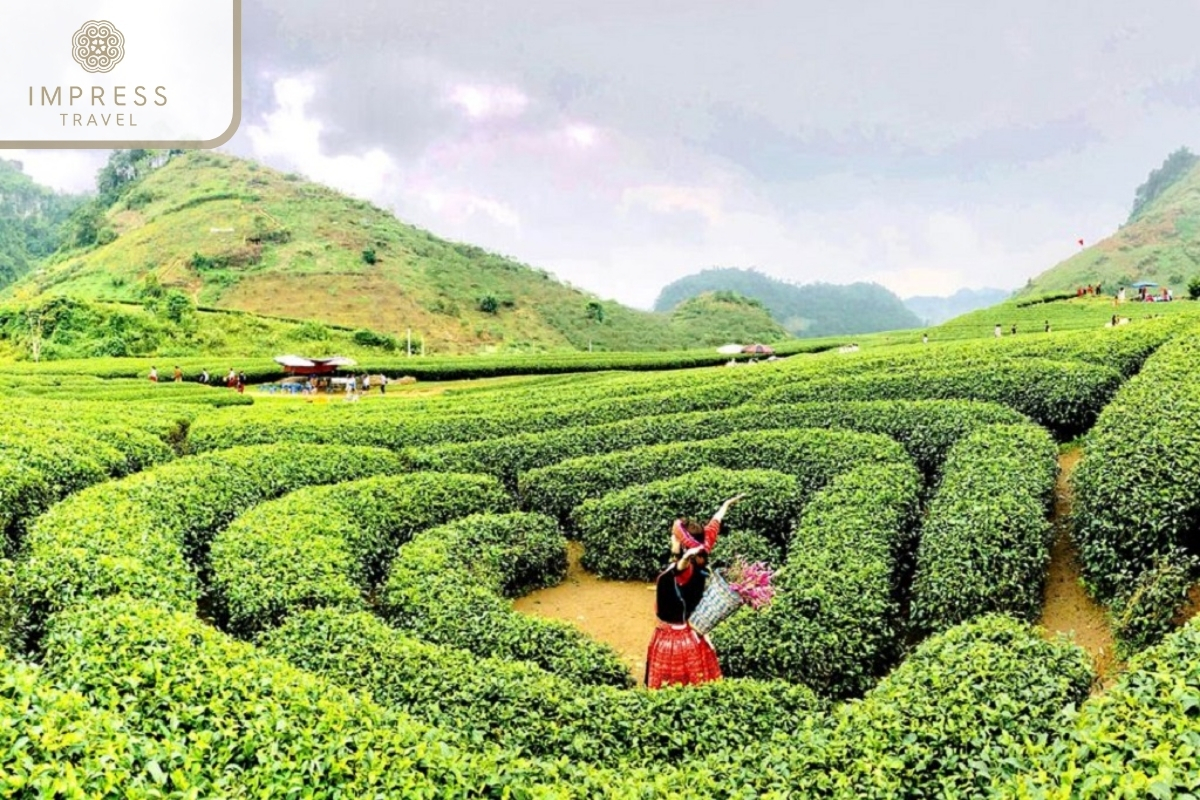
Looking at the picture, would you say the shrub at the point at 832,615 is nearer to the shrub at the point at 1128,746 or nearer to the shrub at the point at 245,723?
the shrub at the point at 1128,746

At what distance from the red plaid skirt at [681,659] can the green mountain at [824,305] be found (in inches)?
6239

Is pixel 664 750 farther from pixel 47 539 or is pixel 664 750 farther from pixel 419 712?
pixel 47 539

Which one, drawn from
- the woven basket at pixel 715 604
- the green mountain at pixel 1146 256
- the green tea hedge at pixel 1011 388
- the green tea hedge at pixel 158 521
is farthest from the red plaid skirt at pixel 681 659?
the green mountain at pixel 1146 256

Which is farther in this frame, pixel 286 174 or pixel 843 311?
pixel 843 311

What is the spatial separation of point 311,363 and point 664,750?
99.4 ft

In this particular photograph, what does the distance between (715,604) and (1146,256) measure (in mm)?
99557

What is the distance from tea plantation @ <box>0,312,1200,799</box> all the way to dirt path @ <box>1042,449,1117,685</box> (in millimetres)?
225

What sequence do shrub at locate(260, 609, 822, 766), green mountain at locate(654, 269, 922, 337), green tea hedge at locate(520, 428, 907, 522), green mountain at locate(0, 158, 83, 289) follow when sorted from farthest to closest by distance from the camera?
green mountain at locate(654, 269, 922, 337)
green mountain at locate(0, 158, 83, 289)
green tea hedge at locate(520, 428, 907, 522)
shrub at locate(260, 609, 822, 766)

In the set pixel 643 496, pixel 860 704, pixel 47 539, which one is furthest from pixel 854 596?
pixel 47 539

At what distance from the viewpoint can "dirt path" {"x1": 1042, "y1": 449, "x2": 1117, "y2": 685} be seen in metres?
9.21

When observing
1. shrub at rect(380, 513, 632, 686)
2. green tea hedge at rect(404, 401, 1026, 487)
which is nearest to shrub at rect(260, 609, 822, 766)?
shrub at rect(380, 513, 632, 686)

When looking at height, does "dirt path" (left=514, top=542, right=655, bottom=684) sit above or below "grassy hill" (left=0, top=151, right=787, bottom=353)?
below

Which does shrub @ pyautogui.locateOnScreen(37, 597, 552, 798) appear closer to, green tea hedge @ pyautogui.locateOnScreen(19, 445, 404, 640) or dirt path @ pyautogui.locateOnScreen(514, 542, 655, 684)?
green tea hedge @ pyautogui.locateOnScreen(19, 445, 404, 640)

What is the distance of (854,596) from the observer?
31.3 ft
